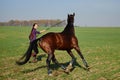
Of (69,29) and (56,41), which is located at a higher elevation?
(69,29)

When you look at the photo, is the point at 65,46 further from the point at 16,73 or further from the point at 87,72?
the point at 16,73

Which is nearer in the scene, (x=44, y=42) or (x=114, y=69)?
(x=44, y=42)

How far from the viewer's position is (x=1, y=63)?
563 inches

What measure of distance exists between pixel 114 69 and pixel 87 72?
1398 mm

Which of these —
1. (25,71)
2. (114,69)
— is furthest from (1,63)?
(114,69)

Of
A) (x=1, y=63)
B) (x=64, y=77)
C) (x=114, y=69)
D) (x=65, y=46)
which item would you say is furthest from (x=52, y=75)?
(x=1, y=63)

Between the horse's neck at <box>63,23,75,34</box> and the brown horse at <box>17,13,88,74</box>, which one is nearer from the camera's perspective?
the brown horse at <box>17,13,88,74</box>

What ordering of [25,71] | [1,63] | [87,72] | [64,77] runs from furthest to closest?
[1,63] → [25,71] → [87,72] → [64,77]

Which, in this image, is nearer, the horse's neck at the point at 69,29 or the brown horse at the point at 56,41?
the brown horse at the point at 56,41

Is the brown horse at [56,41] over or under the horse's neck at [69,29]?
under

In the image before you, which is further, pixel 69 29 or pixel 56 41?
pixel 69 29

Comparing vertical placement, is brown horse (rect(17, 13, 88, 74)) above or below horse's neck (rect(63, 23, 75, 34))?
below

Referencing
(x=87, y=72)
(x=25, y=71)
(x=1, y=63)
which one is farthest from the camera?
(x=1, y=63)

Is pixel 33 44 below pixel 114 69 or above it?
above
